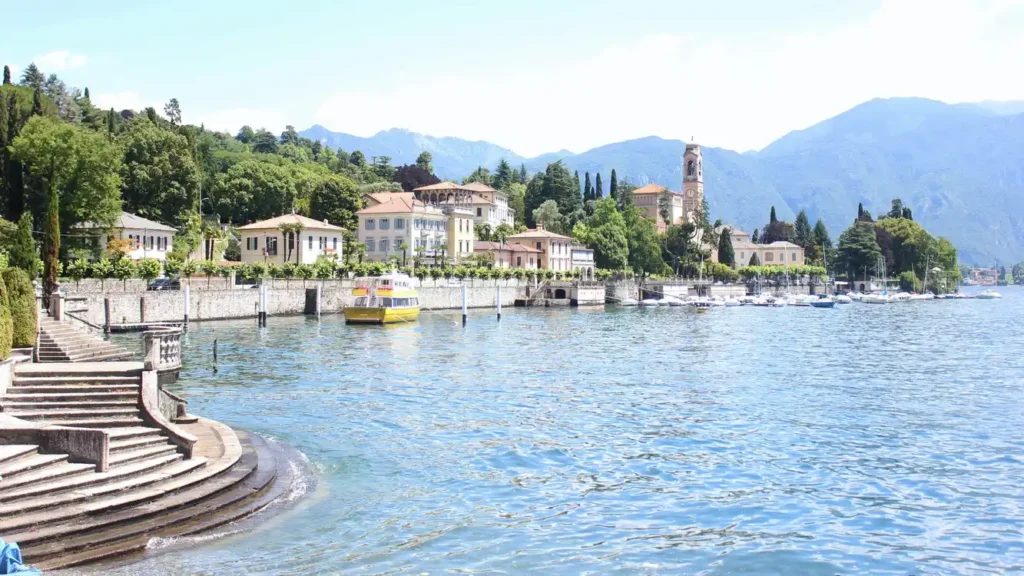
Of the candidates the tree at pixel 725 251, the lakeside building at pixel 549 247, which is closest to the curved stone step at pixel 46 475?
the lakeside building at pixel 549 247

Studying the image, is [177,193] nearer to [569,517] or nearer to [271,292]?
[271,292]

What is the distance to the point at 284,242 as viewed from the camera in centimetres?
9050

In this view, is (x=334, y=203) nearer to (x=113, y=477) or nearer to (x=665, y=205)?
(x=665, y=205)

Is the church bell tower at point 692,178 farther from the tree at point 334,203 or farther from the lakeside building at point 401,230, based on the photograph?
the tree at point 334,203

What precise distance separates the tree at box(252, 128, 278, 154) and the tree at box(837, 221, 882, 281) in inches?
4354

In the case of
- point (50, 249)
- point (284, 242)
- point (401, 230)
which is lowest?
point (50, 249)

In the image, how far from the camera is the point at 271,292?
7231 centimetres

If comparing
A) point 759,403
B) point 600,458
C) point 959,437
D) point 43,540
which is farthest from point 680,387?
point 43,540

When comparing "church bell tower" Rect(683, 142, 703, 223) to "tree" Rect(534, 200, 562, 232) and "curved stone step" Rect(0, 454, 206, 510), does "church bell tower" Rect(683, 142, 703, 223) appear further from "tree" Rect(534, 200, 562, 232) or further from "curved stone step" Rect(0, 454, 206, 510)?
"curved stone step" Rect(0, 454, 206, 510)

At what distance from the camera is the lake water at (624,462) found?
1409cm

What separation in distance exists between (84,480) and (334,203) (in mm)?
98217

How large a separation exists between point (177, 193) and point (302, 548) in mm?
84646

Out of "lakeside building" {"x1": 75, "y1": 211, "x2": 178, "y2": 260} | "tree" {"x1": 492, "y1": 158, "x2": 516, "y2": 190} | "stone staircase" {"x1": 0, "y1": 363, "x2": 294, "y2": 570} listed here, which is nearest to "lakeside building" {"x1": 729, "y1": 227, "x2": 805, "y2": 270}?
"tree" {"x1": 492, "y1": 158, "x2": 516, "y2": 190}

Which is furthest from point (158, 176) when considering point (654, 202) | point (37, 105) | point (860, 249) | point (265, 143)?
point (860, 249)
